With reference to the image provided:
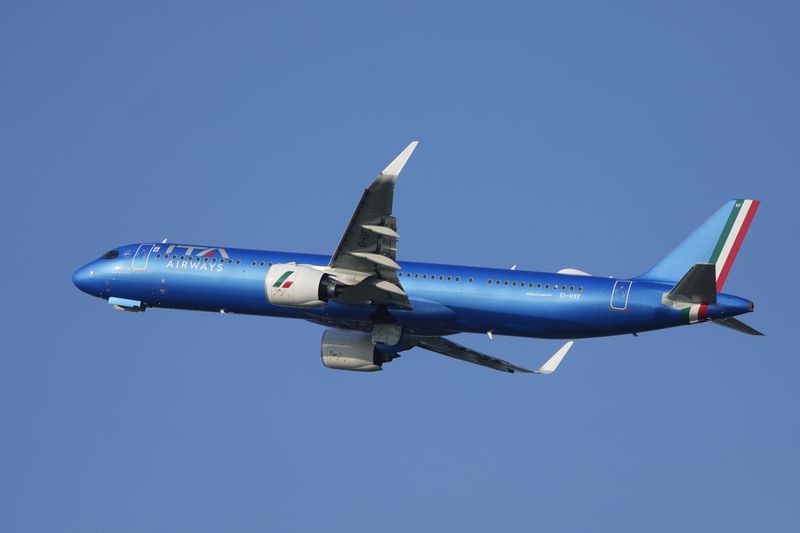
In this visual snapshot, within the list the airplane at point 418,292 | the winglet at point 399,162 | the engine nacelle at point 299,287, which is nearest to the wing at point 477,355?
the airplane at point 418,292

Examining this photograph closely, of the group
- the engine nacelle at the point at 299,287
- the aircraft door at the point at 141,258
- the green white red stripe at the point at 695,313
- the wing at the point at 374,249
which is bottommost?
the green white red stripe at the point at 695,313

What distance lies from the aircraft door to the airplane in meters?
0.60

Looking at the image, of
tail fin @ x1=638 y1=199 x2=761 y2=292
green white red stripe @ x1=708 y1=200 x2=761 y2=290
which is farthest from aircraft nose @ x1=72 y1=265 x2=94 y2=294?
green white red stripe @ x1=708 y1=200 x2=761 y2=290

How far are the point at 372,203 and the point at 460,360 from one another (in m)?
17.9

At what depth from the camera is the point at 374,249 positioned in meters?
56.0

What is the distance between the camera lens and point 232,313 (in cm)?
6378

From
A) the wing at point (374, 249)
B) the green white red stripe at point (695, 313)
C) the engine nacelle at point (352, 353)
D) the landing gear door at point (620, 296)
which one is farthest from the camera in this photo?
the engine nacelle at point (352, 353)

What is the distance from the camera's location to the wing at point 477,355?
66.5 meters

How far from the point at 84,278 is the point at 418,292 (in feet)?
60.1

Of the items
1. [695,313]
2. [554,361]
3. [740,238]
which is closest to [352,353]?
[554,361]

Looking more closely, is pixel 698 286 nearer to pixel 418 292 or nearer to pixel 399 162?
pixel 418 292

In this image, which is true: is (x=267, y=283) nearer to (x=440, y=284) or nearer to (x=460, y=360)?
(x=440, y=284)

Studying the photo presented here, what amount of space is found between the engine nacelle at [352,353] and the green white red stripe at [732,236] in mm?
16166

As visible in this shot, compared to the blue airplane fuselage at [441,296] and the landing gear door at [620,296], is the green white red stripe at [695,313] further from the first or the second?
the landing gear door at [620,296]
